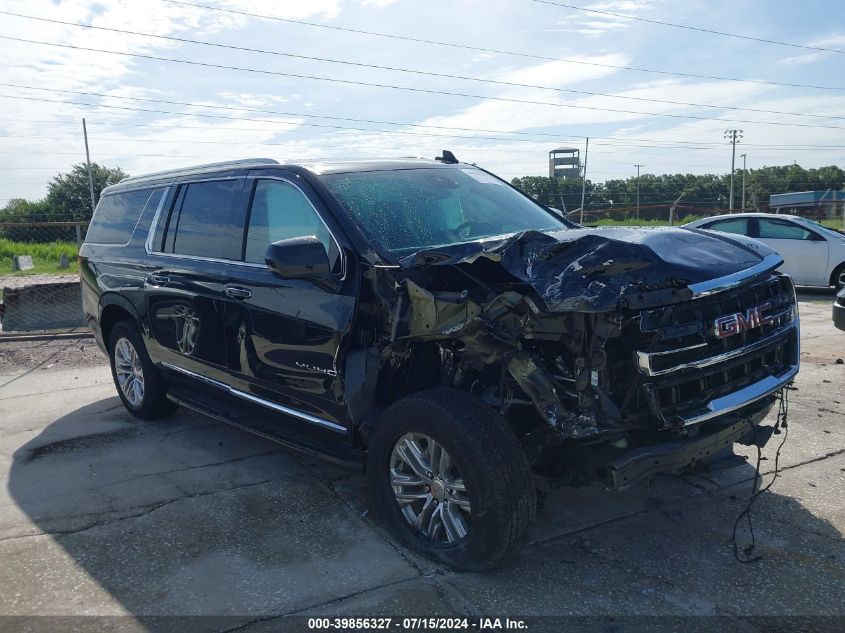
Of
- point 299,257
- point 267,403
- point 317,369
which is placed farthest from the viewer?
point 267,403

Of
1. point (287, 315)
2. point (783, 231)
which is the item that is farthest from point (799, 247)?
point (287, 315)

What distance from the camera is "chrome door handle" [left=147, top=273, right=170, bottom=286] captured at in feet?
17.0

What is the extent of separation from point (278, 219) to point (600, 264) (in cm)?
207

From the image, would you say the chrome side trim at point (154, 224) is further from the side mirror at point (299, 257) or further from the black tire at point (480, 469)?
the black tire at point (480, 469)

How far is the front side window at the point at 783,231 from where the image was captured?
41.4ft

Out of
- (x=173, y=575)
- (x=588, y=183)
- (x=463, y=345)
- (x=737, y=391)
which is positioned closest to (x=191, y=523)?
(x=173, y=575)

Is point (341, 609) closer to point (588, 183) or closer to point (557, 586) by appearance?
point (557, 586)

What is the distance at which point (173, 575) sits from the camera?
349 cm

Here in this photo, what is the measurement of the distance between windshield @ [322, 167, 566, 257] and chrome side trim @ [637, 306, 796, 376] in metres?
1.35

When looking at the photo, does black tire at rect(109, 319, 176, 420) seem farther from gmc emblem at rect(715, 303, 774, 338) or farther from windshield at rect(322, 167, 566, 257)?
gmc emblem at rect(715, 303, 774, 338)

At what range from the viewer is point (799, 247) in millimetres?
12648

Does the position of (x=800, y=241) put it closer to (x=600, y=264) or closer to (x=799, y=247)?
(x=799, y=247)

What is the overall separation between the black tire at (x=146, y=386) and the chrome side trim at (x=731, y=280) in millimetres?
4165

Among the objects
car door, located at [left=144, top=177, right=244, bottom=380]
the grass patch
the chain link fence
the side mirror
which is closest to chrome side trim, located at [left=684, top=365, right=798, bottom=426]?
the side mirror
